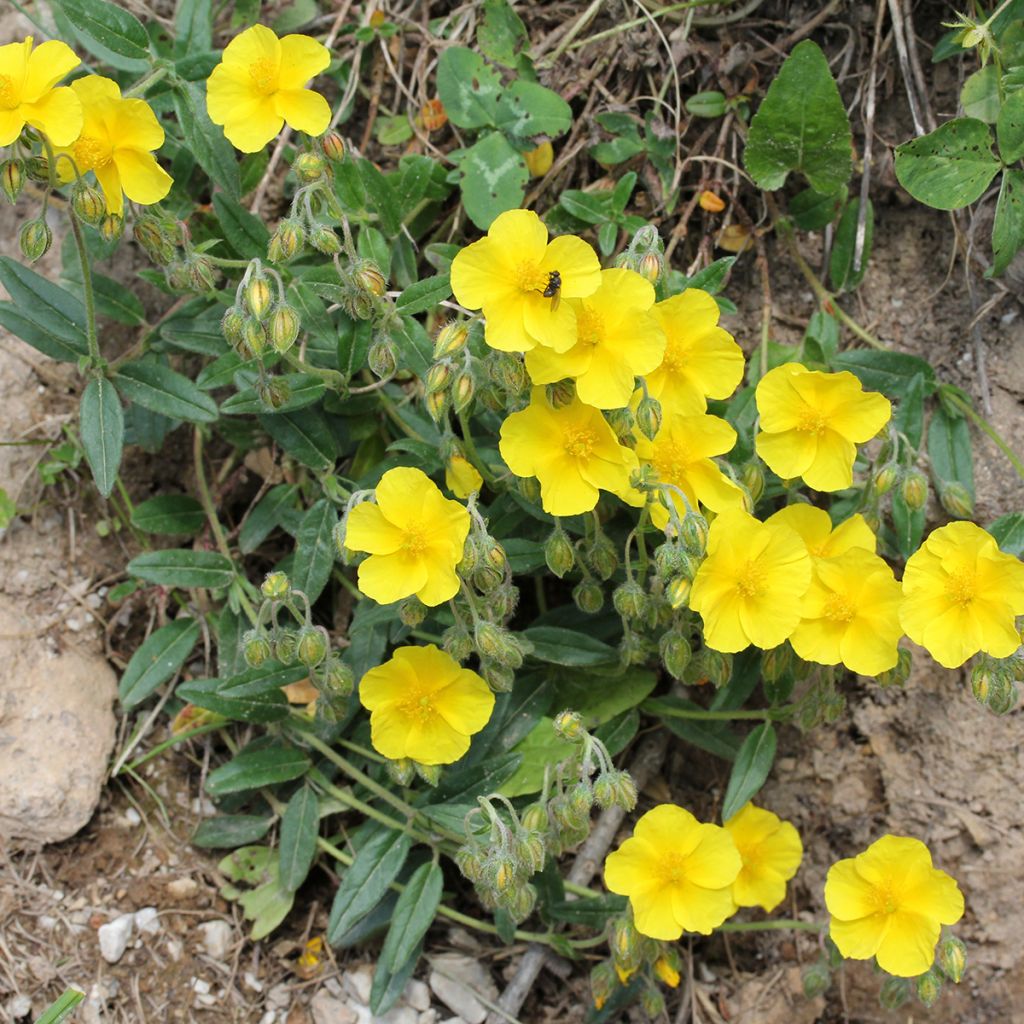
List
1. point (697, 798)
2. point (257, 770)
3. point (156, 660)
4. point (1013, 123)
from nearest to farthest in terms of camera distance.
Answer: point (1013, 123) < point (257, 770) < point (156, 660) < point (697, 798)

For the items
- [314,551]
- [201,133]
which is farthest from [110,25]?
[314,551]

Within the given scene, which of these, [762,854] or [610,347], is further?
[762,854]

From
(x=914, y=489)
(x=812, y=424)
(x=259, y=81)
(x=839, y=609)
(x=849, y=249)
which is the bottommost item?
(x=839, y=609)

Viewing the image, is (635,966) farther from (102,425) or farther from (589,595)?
(102,425)

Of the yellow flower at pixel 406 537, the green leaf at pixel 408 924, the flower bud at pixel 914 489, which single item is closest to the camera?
the yellow flower at pixel 406 537

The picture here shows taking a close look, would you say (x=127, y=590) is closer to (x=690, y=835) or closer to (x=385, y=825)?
(x=385, y=825)

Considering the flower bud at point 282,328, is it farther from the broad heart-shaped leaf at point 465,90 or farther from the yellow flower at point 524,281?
the broad heart-shaped leaf at point 465,90

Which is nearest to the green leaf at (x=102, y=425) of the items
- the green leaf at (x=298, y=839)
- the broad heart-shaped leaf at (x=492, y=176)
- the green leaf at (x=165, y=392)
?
the green leaf at (x=165, y=392)
